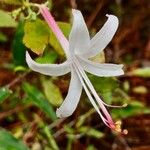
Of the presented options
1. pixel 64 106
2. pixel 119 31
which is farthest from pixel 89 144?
pixel 64 106

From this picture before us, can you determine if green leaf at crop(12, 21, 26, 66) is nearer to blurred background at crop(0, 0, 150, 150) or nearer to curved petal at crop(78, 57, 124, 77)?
blurred background at crop(0, 0, 150, 150)

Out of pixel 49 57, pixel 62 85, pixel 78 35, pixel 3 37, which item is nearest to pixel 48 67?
pixel 78 35

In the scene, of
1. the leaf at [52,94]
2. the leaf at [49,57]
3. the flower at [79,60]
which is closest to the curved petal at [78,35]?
the flower at [79,60]

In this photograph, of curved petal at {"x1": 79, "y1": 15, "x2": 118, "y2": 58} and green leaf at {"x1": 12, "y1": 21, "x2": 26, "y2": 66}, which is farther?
green leaf at {"x1": 12, "y1": 21, "x2": 26, "y2": 66}

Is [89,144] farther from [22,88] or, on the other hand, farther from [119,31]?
[119,31]

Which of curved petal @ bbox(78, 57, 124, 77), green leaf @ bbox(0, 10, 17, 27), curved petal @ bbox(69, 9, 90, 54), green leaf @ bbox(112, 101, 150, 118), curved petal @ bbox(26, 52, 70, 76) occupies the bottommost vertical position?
green leaf @ bbox(112, 101, 150, 118)

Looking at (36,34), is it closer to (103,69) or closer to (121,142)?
(103,69)

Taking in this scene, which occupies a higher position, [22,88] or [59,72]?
[59,72]

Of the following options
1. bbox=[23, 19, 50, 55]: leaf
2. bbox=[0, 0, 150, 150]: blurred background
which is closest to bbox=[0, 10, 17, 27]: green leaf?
bbox=[0, 0, 150, 150]: blurred background
